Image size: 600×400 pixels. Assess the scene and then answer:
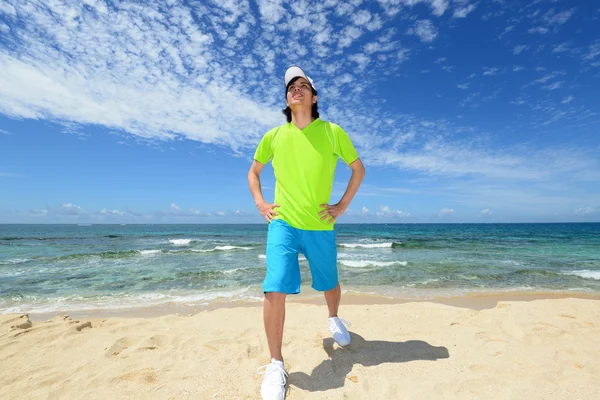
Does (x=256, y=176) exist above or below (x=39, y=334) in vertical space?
above

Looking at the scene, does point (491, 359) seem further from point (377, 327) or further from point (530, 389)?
point (377, 327)

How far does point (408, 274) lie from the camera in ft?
34.1

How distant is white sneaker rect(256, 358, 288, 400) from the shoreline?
141 inches

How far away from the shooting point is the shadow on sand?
261 centimetres

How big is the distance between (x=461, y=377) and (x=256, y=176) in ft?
8.23

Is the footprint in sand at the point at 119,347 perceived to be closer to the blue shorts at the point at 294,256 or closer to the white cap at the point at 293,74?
the blue shorts at the point at 294,256

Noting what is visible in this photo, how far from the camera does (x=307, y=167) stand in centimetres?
291

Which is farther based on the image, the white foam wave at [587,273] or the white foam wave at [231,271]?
the white foam wave at [231,271]

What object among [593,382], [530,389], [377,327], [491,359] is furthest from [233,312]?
[593,382]

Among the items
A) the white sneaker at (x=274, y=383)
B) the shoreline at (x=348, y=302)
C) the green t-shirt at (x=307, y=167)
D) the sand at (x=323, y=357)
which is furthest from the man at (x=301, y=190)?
the shoreline at (x=348, y=302)

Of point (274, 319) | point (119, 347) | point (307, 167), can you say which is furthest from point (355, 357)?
point (119, 347)

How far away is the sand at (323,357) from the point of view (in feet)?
8.11

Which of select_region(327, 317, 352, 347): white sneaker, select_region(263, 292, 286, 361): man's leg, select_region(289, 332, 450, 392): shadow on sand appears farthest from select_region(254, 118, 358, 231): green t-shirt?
select_region(289, 332, 450, 392): shadow on sand

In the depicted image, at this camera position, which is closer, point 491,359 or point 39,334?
point 491,359
